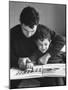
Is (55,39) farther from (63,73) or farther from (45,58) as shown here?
(63,73)

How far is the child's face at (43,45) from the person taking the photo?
2.55m

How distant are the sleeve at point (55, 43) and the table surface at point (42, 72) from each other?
177 millimetres

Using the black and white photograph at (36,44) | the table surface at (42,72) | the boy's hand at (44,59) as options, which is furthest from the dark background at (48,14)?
the table surface at (42,72)

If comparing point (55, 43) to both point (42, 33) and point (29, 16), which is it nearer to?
point (42, 33)

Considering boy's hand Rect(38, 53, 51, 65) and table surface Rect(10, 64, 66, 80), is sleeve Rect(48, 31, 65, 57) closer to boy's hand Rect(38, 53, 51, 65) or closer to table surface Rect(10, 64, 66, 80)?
boy's hand Rect(38, 53, 51, 65)

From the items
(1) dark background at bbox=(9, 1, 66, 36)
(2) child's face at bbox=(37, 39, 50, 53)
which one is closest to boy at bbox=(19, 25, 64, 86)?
(2) child's face at bbox=(37, 39, 50, 53)

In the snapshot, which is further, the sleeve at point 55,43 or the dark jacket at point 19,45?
the sleeve at point 55,43

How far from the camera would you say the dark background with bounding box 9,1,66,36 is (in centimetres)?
245

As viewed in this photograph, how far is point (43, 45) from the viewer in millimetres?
2564

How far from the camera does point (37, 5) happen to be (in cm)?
254

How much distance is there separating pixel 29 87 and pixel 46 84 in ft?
0.73

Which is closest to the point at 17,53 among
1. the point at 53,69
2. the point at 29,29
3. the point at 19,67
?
the point at 19,67

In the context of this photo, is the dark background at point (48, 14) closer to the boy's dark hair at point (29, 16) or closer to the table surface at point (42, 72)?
the boy's dark hair at point (29, 16)

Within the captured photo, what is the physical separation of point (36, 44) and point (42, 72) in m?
0.36
